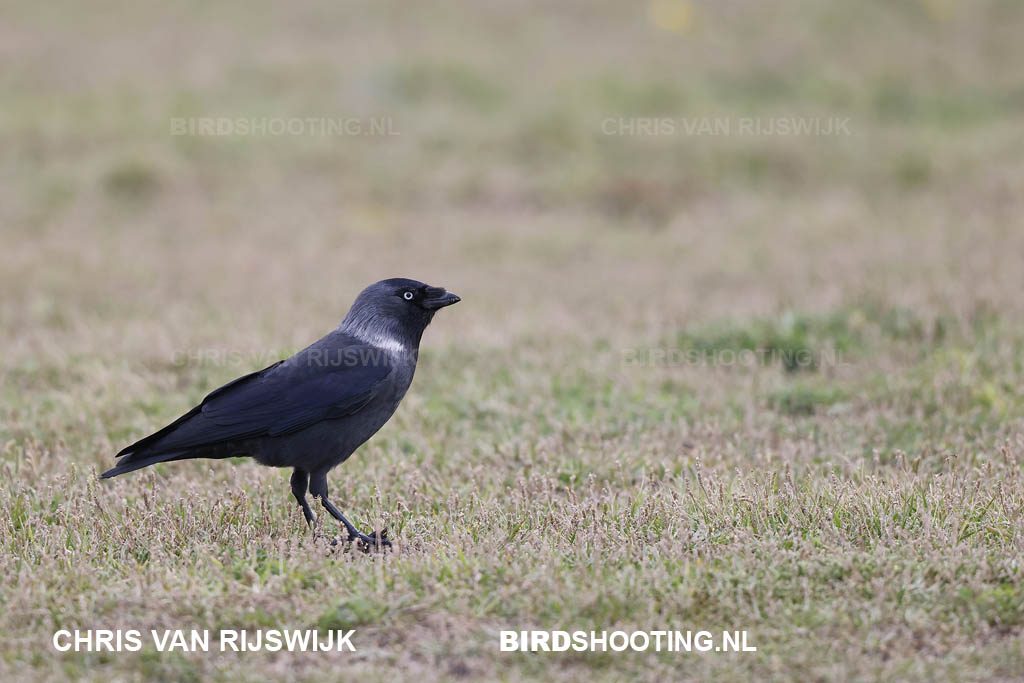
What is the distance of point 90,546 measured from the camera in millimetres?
5297

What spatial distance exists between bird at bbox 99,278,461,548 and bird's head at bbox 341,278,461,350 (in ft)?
0.04

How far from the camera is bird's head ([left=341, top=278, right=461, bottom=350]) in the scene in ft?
19.6

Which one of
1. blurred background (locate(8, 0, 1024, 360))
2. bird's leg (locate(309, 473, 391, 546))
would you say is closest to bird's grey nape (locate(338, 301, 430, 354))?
bird's leg (locate(309, 473, 391, 546))

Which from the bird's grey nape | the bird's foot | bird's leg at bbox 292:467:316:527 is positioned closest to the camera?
the bird's foot

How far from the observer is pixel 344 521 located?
18.2 ft

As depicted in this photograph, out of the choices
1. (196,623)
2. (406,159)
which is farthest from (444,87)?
(196,623)

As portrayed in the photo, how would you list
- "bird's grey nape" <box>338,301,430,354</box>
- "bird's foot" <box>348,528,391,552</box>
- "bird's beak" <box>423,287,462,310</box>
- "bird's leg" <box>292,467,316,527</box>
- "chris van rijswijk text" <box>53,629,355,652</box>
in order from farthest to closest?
"bird's beak" <box>423,287,462,310</box> → "bird's grey nape" <box>338,301,430,354</box> → "bird's leg" <box>292,467,316,527</box> → "bird's foot" <box>348,528,391,552</box> → "chris van rijswijk text" <box>53,629,355,652</box>

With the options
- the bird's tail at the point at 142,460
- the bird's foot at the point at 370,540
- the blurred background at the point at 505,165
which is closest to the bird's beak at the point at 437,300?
the bird's foot at the point at 370,540

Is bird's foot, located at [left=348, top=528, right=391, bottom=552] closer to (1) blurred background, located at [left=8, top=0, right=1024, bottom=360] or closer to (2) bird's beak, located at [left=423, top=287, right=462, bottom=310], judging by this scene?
(2) bird's beak, located at [left=423, top=287, right=462, bottom=310]

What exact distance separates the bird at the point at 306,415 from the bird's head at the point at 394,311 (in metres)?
0.01

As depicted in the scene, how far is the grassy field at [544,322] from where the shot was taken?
14.9 ft

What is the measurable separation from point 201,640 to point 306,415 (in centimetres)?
152

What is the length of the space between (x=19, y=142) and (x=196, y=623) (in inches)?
661

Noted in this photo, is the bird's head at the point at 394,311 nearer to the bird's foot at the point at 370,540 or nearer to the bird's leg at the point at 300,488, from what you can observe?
the bird's leg at the point at 300,488
